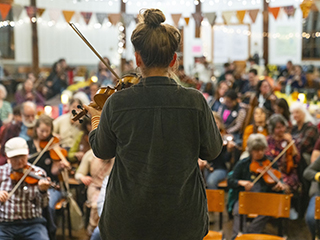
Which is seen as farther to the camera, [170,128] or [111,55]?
[111,55]

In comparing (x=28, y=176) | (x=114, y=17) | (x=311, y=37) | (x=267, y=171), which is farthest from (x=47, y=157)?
(x=311, y=37)

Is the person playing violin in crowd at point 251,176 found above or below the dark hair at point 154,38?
below

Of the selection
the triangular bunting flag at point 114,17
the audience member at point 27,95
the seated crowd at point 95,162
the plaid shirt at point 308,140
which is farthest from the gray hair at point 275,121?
the triangular bunting flag at point 114,17

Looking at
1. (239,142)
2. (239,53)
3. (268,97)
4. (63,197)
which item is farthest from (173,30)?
(239,53)

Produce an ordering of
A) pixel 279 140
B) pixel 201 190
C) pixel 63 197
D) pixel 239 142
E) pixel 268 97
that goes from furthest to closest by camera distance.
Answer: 1. pixel 268 97
2. pixel 239 142
3. pixel 279 140
4. pixel 63 197
5. pixel 201 190

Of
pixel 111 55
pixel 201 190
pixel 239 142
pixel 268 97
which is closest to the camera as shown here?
pixel 201 190

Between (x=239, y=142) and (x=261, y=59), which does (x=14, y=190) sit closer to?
(x=239, y=142)

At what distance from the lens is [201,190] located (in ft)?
4.93

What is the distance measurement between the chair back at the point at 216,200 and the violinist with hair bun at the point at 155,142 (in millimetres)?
1504

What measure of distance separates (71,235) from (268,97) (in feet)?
10.5

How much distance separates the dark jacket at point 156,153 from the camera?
1390 mm

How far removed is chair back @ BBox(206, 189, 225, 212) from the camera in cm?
293

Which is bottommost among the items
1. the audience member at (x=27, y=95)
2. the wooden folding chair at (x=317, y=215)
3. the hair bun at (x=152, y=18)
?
the wooden folding chair at (x=317, y=215)

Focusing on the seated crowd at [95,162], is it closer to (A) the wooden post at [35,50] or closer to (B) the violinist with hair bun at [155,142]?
(B) the violinist with hair bun at [155,142]
